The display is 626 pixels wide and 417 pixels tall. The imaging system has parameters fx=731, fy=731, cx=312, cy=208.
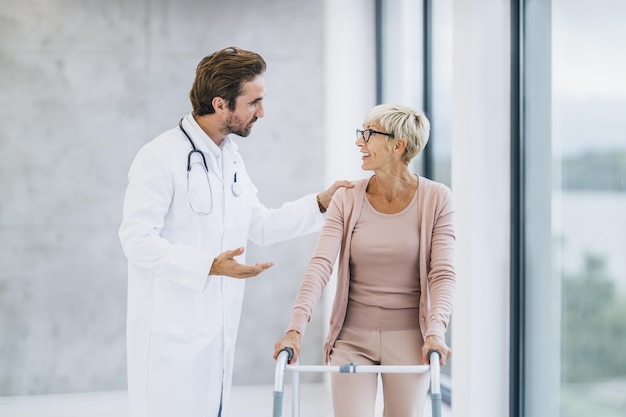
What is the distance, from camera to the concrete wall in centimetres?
448

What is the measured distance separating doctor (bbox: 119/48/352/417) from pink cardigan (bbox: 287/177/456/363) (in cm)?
26

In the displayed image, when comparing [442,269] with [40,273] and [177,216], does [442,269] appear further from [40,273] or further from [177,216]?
[40,273]

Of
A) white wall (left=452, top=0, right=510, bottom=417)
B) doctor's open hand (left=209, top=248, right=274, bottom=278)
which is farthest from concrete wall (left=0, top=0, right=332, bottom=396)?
doctor's open hand (left=209, top=248, right=274, bottom=278)

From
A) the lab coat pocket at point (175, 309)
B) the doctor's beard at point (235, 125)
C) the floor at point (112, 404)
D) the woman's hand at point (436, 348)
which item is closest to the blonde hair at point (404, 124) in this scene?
the doctor's beard at point (235, 125)

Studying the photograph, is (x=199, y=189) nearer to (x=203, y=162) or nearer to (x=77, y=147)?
(x=203, y=162)

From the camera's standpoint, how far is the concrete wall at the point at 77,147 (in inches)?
176

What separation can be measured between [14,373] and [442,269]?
3330mm

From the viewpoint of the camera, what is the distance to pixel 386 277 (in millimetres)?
2182

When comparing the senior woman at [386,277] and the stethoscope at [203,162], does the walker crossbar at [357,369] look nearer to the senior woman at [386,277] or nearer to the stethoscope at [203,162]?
the senior woman at [386,277]

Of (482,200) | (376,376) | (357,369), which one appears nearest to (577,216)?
(482,200)

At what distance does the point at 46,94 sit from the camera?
4504 millimetres

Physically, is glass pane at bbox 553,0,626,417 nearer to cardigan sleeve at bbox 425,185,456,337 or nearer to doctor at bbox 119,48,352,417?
cardigan sleeve at bbox 425,185,456,337

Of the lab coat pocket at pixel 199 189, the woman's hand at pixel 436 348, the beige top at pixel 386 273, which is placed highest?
the lab coat pocket at pixel 199 189

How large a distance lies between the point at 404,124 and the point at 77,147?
288 centimetres
